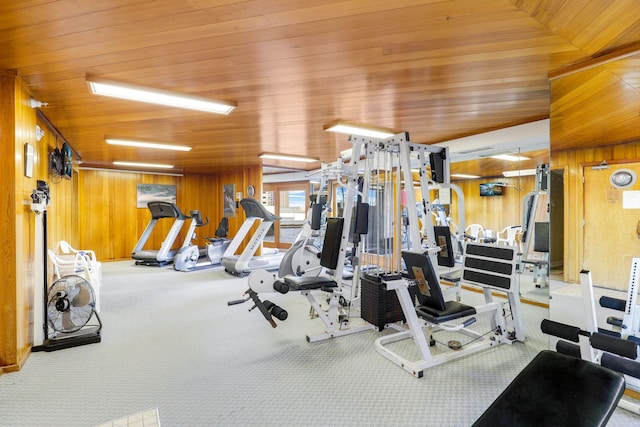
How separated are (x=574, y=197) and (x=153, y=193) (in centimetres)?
865

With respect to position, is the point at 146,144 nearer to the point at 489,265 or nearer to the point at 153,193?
the point at 153,193

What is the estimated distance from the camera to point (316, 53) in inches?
86.7

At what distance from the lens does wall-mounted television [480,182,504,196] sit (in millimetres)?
4719

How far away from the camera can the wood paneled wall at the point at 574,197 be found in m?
2.58

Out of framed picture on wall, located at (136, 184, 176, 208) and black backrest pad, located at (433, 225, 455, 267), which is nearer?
black backrest pad, located at (433, 225, 455, 267)

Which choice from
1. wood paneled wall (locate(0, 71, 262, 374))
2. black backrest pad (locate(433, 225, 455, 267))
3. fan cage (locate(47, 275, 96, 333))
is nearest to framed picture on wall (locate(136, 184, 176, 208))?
wood paneled wall (locate(0, 71, 262, 374))

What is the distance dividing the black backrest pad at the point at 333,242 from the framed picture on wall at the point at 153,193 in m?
6.61

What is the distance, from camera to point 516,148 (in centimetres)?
429

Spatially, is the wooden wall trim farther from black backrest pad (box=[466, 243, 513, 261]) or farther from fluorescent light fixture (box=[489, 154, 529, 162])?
fluorescent light fixture (box=[489, 154, 529, 162])

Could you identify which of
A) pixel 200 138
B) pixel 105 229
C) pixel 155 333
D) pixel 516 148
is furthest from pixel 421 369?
pixel 105 229

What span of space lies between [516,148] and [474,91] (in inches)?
71.4

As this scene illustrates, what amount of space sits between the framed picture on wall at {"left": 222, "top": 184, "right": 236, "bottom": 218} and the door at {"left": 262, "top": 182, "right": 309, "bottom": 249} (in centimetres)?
146

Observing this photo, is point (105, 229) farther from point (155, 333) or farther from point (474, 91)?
point (474, 91)

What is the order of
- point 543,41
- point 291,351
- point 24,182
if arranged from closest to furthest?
point 543,41 → point 24,182 → point 291,351
